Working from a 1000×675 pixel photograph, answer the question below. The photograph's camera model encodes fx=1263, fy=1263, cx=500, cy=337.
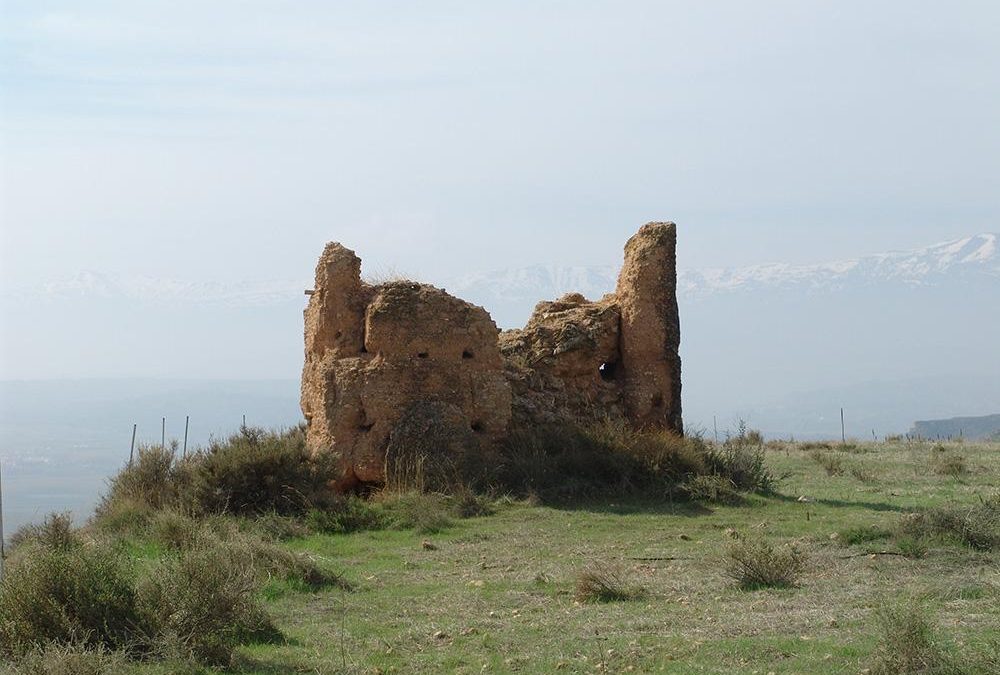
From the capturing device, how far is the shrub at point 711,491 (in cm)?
1841

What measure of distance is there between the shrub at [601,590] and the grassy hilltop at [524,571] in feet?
0.07

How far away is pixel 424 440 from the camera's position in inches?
747

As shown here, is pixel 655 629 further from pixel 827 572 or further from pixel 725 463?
pixel 725 463

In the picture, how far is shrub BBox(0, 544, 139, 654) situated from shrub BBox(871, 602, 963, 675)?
5.18 meters

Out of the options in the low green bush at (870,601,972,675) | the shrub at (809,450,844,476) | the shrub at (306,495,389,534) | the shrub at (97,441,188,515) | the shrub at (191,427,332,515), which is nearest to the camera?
the low green bush at (870,601,972,675)

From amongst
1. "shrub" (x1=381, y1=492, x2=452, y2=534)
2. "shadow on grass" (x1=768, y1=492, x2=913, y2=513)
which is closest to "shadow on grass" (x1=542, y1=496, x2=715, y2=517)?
"shadow on grass" (x1=768, y1=492, x2=913, y2=513)

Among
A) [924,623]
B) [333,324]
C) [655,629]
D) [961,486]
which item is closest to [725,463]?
[961,486]

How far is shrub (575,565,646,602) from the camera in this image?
11430 millimetres

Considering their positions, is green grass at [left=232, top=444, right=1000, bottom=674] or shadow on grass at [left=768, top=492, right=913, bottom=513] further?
shadow on grass at [left=768, top=492, right=913, bottom=513]

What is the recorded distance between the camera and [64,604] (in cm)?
919

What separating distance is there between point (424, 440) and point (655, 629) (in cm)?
933

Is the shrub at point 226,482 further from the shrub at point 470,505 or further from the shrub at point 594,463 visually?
the shrub at point 594,463

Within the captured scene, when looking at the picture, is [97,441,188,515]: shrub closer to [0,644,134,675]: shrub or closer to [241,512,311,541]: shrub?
[241,512,311,541]: shrub

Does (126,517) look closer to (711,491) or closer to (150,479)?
(150,479)
